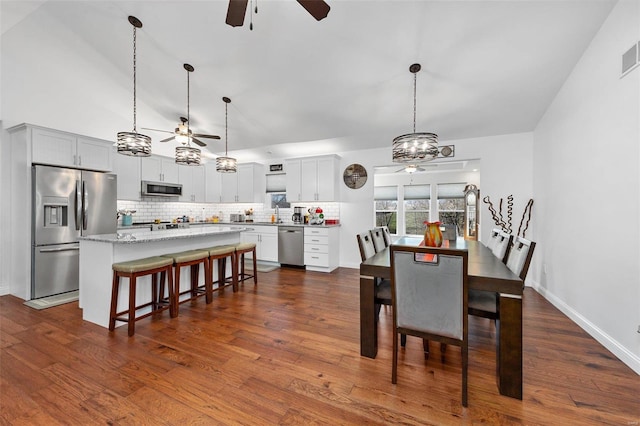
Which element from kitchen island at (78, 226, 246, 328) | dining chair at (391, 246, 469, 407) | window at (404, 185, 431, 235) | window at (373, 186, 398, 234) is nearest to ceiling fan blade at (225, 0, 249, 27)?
dining chair at (391, 246, 469, 407)

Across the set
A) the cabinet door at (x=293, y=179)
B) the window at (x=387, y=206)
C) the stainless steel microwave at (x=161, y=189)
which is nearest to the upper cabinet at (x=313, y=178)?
the cabinet door at (x=293, y=179)

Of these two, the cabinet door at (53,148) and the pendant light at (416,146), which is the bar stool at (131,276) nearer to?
the cabinet door at (53,148)

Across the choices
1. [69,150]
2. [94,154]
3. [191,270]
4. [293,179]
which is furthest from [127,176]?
[293,179]

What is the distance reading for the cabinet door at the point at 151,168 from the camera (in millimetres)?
5144

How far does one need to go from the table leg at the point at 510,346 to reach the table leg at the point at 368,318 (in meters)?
0.86

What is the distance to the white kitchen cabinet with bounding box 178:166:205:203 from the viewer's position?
19.5 ft

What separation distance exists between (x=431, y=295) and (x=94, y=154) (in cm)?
509

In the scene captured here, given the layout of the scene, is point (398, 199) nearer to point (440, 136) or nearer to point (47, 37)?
point (440, 136)

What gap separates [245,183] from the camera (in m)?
6.23

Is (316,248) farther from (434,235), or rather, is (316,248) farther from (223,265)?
(434,235)

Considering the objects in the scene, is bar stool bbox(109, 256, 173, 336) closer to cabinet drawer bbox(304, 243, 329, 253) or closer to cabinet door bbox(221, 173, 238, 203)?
cabinet drawer bbox(304, 243, 329, 253)

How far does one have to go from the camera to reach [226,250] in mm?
3617

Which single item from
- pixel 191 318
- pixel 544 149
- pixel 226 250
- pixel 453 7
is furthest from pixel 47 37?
pixel 544 149

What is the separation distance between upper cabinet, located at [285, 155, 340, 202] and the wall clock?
21 centimetres
